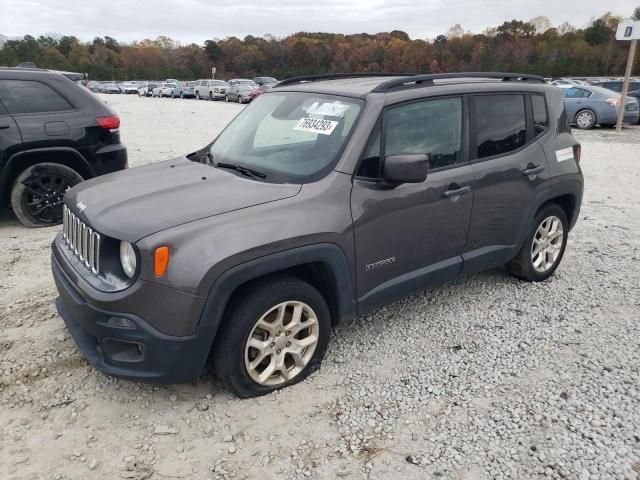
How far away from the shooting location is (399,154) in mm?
3281

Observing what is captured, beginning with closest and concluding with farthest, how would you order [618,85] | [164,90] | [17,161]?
[17,161] → [618,85] → [164,90]

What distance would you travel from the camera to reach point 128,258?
2637 millimetres

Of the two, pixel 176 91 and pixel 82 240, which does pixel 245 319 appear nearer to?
pixel 82 240

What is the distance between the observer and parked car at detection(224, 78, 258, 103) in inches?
1289

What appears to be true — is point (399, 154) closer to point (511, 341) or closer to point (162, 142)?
point (511, 341)

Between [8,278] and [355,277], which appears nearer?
[355,277]

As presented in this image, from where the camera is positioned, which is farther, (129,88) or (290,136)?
(129,88)

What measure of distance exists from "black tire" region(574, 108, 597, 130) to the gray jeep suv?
1394cm

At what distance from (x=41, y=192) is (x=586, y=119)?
16006 mm

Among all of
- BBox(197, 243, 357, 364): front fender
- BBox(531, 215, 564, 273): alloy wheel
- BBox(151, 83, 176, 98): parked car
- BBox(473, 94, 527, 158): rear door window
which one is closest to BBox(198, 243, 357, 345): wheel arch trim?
BBox(197, 243, 357, 364): front fender

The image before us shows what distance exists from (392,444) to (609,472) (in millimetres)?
1039

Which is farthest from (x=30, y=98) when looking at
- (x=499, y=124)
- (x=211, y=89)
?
(x=211, y=89)

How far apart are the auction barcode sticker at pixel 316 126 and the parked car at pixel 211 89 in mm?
34245

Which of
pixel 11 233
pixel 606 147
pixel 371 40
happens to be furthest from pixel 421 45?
pixel 11 233
